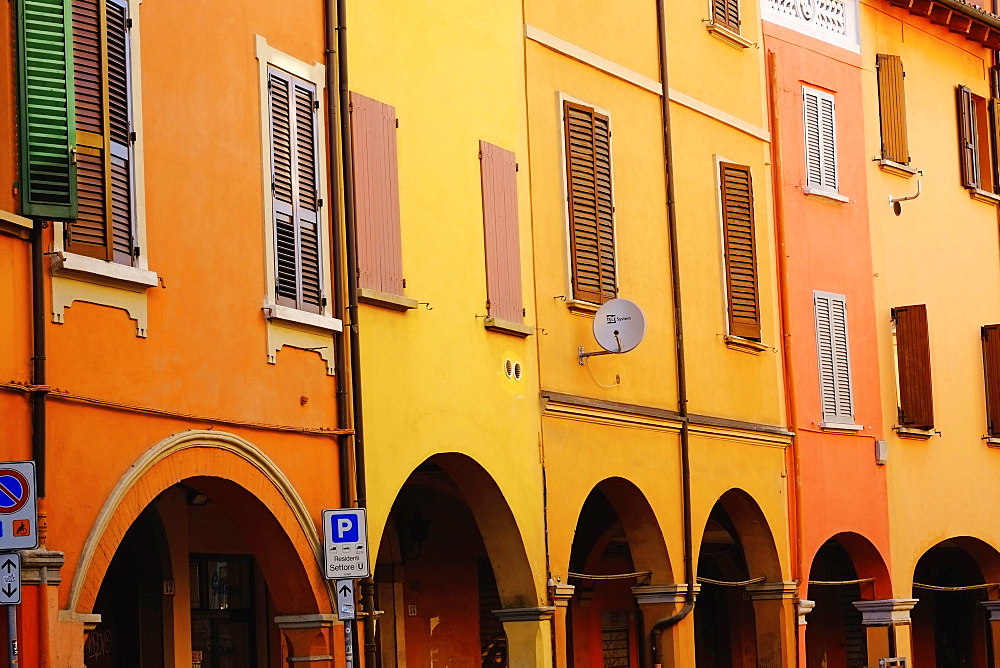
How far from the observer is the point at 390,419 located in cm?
1402

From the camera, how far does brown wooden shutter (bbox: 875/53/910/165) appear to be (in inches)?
893

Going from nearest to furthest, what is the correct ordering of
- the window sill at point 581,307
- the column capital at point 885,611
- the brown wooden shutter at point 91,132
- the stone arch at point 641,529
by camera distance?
the brown wooden shutter at point 91,132 < the window sill at point 581,307 < the stone arch at point 641,529 < the column capital at point 885,611

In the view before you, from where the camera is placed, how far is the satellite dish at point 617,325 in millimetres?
16578

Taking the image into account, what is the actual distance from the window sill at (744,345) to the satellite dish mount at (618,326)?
293cm

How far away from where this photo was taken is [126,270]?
35.9 ft

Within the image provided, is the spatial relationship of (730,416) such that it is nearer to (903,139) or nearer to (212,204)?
(903,139)

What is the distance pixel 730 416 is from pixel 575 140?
4.01 m

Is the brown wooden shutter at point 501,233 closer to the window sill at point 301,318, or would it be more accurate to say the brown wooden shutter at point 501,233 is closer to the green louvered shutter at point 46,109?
the window sill at point 301,318

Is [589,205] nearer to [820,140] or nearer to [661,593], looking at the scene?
[661,593]

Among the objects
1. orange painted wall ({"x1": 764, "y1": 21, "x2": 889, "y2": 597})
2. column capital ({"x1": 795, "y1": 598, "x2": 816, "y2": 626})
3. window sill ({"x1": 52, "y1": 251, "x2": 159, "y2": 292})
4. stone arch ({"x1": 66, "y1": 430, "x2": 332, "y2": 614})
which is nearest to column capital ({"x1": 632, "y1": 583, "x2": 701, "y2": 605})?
column capital ({"x1": 795, "y1": 598, "x2": 816, "y2": 626})

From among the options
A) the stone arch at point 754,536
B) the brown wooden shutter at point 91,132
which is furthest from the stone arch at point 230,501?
the stone arch at point 754,536

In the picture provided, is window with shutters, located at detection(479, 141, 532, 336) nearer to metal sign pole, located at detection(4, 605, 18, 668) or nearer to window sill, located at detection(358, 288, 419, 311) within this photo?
window sill, located at detection(358, 288, 419, 311)

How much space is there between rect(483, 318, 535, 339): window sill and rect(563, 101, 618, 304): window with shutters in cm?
109

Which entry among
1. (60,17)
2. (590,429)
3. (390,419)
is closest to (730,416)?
(590,429)
